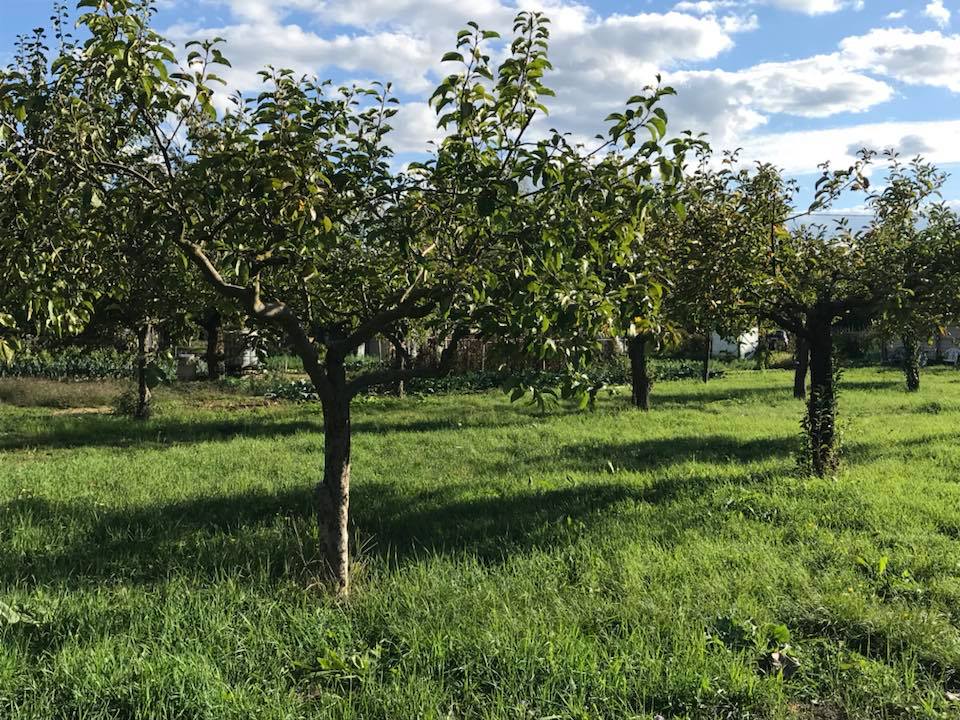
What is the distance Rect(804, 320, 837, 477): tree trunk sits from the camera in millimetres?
8531

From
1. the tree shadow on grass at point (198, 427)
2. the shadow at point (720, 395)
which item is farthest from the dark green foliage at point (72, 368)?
the shadow at point (720, 395)

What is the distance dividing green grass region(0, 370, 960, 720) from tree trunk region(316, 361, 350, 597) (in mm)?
230

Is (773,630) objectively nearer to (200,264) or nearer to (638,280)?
(638,280)

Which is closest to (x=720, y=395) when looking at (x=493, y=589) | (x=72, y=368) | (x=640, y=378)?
(x=640, y=378)

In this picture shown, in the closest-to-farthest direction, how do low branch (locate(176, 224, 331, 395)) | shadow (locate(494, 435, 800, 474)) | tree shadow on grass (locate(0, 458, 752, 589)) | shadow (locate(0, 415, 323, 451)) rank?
1. low branch (locate(176, 224, 331, 395))
2. tree shadow on grass (locate(0, 458, 752, 589))
3. shadow (locate(494, 435, 800, 474))
4. shadow (locate(0, 415, 323, 451))

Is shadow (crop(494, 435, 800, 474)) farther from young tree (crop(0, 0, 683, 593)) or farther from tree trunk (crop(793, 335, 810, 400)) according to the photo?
tree trunk (crop(793, 335, 810, 400))

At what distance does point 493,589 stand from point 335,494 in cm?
131

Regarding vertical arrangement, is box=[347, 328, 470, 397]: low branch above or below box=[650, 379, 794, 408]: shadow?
above

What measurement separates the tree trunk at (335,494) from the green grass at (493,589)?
23 cm

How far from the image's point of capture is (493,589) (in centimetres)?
481

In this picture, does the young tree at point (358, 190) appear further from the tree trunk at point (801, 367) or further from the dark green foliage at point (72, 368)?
the dark green foliage at point (72, 368)

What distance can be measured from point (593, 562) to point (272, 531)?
298 centimetres

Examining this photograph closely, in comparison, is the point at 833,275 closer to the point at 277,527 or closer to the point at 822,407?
the point at 822,407

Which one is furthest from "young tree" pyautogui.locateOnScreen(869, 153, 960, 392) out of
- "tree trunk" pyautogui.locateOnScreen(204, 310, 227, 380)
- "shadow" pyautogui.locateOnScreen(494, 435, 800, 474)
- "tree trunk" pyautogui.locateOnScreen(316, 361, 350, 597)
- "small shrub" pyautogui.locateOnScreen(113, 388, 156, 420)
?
"tree trunk" pyautogui.locateOnScreen(204, 310, 227, 380)
